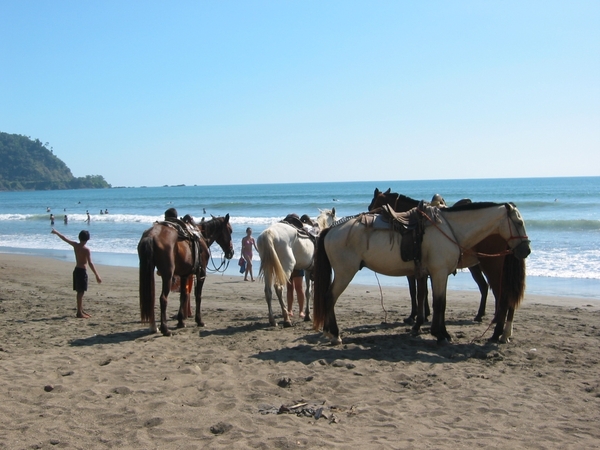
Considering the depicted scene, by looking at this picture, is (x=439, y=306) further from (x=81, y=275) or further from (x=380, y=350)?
(x=81, y=275)

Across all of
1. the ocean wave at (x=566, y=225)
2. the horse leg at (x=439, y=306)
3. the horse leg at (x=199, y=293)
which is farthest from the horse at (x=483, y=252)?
the ocean wave at (x=566, y=225)

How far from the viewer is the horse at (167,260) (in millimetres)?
7691

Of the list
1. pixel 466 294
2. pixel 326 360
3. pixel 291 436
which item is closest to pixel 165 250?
pixel 326 360

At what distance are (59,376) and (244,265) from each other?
32.9ft

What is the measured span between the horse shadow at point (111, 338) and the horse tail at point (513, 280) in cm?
501

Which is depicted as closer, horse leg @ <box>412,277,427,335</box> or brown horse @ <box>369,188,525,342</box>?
brown horse @ <box>369,188,525,342</box>

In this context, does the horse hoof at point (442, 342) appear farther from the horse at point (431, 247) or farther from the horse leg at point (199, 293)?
the horse leg at point (199, 293)

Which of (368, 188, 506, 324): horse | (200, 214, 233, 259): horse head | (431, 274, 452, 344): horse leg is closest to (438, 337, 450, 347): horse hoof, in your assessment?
(431, 274, 452, 344): horse leg

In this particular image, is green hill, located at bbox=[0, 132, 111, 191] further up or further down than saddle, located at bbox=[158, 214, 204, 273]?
further up

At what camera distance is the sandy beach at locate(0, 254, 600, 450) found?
4434 millimetres

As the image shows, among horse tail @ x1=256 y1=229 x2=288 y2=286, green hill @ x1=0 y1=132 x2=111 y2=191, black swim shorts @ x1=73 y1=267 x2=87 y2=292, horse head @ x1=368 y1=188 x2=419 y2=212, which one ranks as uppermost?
green hill @ x1=0 y1=132 x2=111 y2=191

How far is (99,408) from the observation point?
5.04 m

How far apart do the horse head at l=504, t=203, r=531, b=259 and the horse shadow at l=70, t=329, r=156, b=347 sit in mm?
5162

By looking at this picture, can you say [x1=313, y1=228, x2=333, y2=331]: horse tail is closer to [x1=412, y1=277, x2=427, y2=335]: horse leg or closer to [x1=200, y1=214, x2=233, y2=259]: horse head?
[x1=412, y1=277, x2=427, y2=335]: horse leg
